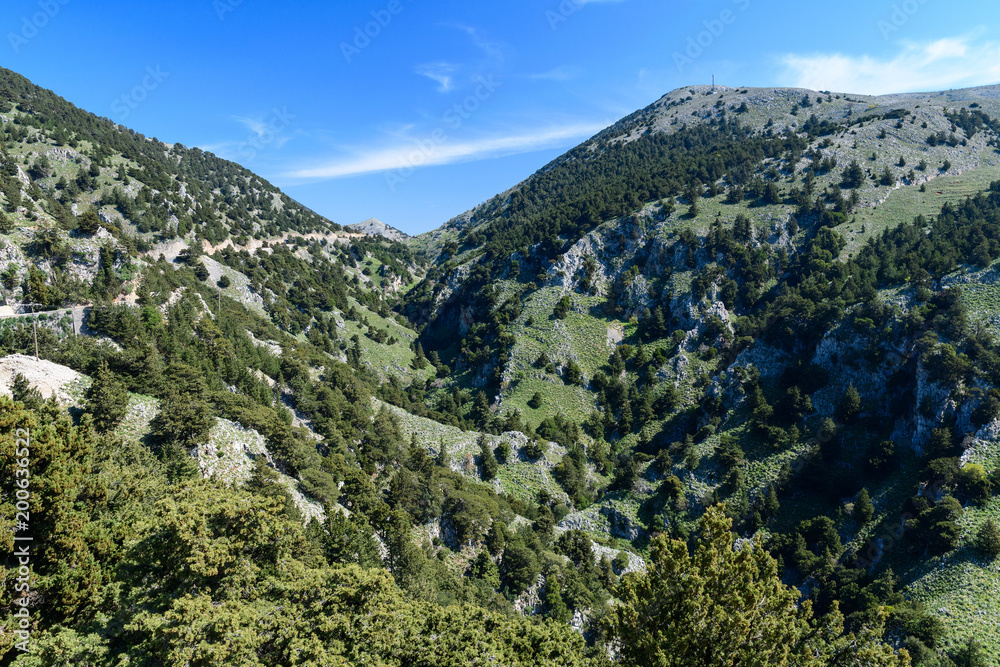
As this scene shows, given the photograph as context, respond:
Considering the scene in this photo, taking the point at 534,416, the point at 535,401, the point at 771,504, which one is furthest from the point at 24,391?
the point at 771,504

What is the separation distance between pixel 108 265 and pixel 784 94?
230 meters

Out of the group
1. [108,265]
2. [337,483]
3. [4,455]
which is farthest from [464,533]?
[108,265]

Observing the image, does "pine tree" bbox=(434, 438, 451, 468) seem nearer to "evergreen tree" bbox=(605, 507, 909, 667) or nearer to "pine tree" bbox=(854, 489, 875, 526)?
"evergreen tree" bbox=(605, 507, 909, 667)

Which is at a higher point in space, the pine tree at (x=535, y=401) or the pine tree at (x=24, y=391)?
the pine tree at (x=24, y=391)

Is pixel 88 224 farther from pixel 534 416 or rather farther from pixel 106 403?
pixel 534 416

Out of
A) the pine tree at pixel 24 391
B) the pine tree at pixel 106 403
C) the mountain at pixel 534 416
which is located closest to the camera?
the mountain at pixel 534 416

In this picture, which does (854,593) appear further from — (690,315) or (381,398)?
(381,398)

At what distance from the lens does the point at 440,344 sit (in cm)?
11519

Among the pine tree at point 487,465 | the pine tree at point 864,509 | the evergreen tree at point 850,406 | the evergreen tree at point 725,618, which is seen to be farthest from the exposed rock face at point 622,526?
the evergreen tree at point 725,618

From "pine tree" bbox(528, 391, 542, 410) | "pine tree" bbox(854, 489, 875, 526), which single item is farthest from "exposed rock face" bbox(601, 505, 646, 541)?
"pine tree" bbox(854, 489, 875, 526)

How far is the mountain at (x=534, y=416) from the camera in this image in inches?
677

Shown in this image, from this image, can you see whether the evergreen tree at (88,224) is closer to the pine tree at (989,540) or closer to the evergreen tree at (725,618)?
the evergreen tree at (725,618)

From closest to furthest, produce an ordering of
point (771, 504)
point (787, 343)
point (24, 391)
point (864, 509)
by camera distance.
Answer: point (24, 391), point (864, 509), point (771, 504), point (787, 343)

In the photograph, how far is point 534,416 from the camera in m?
78.6
